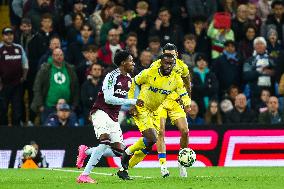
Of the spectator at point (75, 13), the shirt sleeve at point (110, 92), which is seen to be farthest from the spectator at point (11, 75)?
the shirt sleeve at point (110, 92)

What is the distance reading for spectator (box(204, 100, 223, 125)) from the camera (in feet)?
70.7

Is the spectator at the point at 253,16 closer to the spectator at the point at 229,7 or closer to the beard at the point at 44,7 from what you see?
the spectator at the point at 229,7

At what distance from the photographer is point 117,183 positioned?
1416 cm

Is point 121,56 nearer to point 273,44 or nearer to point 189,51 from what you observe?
point 189,51

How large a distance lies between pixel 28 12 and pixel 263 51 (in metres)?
5.66

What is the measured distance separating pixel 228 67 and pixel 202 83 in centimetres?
82

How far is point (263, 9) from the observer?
2406 centimetres

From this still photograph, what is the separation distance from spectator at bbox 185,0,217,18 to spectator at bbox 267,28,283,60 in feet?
5.86

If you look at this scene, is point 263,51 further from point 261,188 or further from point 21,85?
point 261,188

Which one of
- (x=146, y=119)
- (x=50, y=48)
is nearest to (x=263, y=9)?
(x=50, y=48)

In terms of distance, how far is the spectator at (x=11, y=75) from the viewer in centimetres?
2133

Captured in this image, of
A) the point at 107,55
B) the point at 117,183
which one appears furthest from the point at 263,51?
the point at 117,183

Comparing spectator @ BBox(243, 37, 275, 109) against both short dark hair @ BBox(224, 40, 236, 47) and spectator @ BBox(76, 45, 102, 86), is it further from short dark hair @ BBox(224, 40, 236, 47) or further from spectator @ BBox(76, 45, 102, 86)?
spectator @ BBox(76, 45, 102, 86)

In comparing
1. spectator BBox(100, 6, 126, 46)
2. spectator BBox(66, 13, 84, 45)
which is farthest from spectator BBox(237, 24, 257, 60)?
spectator BBox(66, 13, 84, 45)
